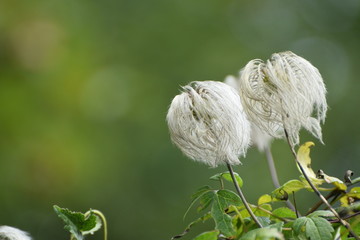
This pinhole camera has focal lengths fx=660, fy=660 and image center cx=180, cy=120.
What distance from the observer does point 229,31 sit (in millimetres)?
6848

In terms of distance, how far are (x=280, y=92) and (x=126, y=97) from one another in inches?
226

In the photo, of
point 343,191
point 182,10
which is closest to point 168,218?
point 182,10

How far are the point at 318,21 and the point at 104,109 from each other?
3.03 m

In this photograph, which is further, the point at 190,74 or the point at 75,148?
the point at 190,74

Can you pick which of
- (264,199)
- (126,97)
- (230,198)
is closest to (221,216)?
(230,198)

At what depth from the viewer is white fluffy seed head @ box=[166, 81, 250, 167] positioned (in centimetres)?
72

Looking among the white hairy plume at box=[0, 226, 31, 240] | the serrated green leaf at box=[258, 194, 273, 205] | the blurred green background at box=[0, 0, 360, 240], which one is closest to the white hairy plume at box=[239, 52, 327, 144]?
the serrated green leaf at box=[258, 194, 273, 205]

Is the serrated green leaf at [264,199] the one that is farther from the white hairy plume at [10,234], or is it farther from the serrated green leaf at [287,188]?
the white hairy plume at [10,234]

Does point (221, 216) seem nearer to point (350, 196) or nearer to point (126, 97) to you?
point (350, 196)

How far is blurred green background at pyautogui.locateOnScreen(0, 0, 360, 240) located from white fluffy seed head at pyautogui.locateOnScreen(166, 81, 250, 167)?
3443 mm

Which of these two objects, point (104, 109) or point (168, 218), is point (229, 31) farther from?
point (168, 218)

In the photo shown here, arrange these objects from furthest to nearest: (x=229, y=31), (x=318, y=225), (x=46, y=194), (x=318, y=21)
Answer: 1. (x=318, y=21)
2. (x=229, y=31)
3. (x=46, y=194)
4. (x=318, y=225)

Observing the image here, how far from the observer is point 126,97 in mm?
6398

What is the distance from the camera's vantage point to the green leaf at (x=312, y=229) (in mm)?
628
